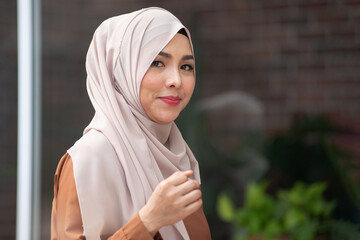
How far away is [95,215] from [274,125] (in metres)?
1.40

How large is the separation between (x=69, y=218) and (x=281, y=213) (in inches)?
51.0

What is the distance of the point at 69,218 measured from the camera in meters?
0.74

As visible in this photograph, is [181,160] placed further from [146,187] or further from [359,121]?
[359,121]

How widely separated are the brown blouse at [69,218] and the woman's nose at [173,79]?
0.21 metres

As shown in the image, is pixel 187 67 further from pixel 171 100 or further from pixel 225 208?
pixel 225 208

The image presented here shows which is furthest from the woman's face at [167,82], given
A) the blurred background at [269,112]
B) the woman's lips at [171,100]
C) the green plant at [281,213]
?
the green plant at [281,213]

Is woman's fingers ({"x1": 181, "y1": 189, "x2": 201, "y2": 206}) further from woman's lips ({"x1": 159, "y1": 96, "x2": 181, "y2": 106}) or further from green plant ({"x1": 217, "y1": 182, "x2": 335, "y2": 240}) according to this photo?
green plant ({"x1": 217, "y1": 182, "x2": 335, "y2": 240})

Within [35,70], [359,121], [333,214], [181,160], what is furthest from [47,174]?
[359,121]

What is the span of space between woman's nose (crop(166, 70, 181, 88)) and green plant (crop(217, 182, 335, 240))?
1.19 m

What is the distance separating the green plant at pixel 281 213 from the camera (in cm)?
182

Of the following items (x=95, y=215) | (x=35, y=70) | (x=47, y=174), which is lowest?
(x=47, y=174)

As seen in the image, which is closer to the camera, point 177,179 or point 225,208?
point 177,179

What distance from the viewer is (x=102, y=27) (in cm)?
84

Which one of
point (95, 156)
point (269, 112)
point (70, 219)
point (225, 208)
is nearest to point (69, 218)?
point (70, 219)
